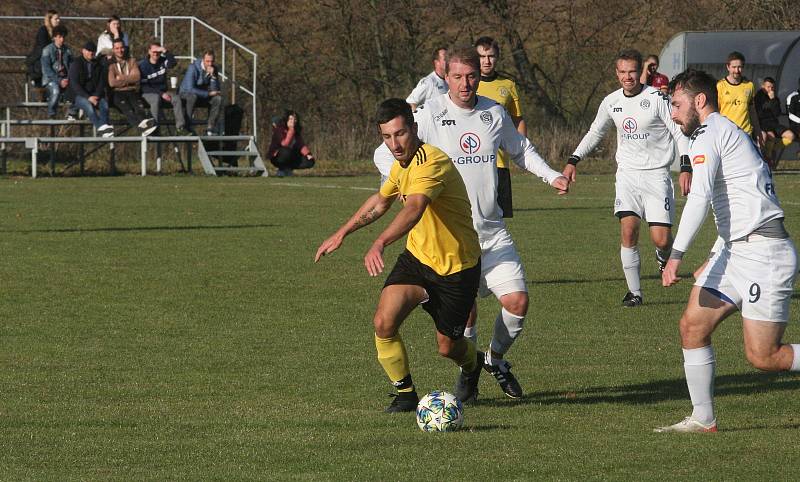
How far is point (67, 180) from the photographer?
28406 millimetres

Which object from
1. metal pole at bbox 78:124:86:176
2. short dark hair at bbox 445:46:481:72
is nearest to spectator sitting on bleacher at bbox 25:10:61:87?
metal pole at bbox 78:124:86:176

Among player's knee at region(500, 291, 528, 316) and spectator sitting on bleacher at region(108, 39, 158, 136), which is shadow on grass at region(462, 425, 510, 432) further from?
spectator sitting on bleacher at region(108, 39, 158, 136)

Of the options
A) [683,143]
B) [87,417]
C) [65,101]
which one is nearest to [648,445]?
[87,417]

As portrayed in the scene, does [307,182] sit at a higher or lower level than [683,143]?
lower

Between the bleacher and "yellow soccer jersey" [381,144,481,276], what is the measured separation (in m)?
22.5

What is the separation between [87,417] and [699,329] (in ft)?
10.4

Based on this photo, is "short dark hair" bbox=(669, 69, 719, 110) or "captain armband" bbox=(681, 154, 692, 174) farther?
"captain armband" bbox=(681, 154, 692, 174)

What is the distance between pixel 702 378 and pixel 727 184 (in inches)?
37.7

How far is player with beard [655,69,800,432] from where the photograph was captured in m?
6.40

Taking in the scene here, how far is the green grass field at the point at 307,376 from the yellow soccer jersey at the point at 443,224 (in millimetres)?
852

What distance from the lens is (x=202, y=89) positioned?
30875 millimetres

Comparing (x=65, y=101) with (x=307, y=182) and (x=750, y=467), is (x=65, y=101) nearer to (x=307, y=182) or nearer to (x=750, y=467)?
(x=307, y=182)

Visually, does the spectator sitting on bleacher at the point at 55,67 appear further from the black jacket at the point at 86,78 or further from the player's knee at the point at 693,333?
the player's knee at the point at 693,333

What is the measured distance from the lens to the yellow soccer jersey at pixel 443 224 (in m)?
7.05
